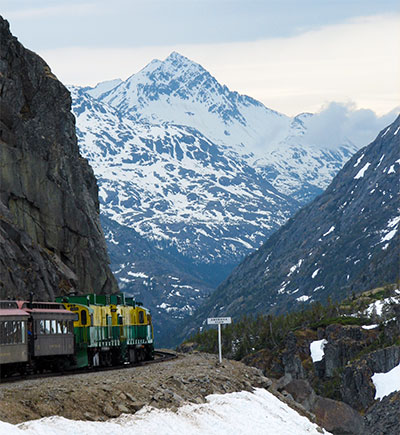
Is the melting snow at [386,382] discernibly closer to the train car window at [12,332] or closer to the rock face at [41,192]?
the rock face at [41,192]

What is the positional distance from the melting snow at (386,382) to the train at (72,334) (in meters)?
131

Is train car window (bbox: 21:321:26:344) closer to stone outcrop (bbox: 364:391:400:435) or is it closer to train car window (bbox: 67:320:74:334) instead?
train car window (bbox: 67:320:74:334)

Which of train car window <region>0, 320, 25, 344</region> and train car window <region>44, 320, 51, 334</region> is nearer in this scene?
train car window <region>0, 320, 25, 344</region>

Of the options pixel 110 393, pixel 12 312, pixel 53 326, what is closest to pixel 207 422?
pixel 110 393

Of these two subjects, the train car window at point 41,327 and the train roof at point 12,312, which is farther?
the train car window at point 41,327

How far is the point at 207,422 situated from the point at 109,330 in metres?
24.5

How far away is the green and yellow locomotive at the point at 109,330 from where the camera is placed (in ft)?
178

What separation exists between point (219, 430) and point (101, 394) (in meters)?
4.89

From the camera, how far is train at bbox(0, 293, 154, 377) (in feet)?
144

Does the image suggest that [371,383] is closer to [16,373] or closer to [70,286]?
[70,286]

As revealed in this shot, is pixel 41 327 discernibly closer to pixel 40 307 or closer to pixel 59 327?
pixel 40 307

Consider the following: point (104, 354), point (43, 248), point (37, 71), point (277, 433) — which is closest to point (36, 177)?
point (43, 248)

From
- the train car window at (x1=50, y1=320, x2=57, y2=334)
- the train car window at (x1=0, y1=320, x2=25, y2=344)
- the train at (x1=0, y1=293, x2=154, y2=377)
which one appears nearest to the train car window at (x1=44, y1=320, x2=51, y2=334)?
the train at (x1=0, y1=293, x2=154, y2=377)

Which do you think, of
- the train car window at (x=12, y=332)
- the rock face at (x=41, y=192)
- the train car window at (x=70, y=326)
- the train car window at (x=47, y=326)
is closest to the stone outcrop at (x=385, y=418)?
the rock face at (x=41, y=192)
